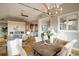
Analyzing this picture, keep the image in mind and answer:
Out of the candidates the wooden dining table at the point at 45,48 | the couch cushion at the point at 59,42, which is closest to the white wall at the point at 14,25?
the wooden dining table at the point at 45,48

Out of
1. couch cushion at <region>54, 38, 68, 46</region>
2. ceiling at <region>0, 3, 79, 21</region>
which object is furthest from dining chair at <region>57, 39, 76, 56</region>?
ceiling at <region>0, 3, 79, 21</region>

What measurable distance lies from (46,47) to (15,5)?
2.08 ft

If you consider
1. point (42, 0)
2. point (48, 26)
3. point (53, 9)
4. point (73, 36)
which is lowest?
point (73, 36)

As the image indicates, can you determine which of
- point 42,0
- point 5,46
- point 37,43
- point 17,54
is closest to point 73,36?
point 37,43

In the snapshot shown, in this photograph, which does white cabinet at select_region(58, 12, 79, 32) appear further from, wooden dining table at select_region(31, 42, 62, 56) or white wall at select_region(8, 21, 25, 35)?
white wall at select_region(8, 21, 25, 35)

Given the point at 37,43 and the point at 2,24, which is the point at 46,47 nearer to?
the point at 37,43

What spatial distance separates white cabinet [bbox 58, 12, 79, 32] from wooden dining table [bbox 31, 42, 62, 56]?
23 centimetres

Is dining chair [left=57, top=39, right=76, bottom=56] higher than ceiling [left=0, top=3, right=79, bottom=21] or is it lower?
lower

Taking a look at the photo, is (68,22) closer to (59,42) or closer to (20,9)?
(59,42)

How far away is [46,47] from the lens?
→ 1.61 m

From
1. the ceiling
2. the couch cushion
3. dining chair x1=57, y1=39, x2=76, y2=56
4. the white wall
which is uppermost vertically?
the ceiling

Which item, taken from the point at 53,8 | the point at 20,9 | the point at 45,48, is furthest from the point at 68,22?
the point at 20,9

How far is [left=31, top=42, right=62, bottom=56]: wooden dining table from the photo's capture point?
1605 mm

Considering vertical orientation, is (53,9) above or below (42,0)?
below
